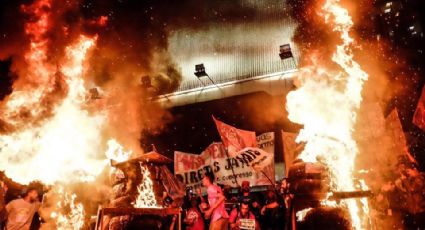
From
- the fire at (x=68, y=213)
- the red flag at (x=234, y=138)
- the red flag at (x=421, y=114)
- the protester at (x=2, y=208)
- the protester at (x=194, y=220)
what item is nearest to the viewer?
the protester at (x=2, y=208)

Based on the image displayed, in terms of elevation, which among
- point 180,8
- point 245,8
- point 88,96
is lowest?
point 88,96

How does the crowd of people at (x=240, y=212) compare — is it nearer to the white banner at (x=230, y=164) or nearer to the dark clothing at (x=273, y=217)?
the dark clothing at (x=273, y=217)

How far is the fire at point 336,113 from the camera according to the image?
7.59 meters

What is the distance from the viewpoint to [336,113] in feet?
29.6

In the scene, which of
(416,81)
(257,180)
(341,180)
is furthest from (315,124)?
(416,81)

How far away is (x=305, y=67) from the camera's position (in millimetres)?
13258

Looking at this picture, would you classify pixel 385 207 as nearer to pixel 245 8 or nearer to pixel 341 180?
pixel 341 180

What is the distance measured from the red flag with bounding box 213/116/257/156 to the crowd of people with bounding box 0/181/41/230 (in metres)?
6.12

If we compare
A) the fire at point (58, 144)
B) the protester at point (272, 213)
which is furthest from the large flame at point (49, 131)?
the protester at point (272, 213)

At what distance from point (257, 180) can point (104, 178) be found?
5815 millimetres

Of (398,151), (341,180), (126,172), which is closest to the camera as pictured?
(341,180)

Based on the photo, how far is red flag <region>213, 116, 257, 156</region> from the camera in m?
11.8

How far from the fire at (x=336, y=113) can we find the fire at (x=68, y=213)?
7365 millimetres

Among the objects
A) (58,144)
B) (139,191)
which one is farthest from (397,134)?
(58,144)
